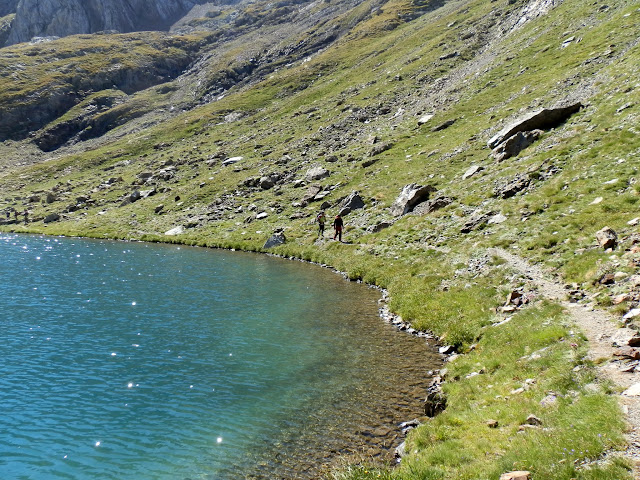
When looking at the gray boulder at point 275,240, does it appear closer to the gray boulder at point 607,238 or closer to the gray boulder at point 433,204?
the gray boulder at point 433,204

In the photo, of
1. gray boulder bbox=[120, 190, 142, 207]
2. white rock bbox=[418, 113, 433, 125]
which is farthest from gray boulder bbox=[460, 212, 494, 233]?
gray boulder bbox=[120, 190, 142, 207]

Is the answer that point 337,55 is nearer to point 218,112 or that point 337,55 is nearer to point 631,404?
point 218,112

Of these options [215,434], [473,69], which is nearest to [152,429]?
[215,434]

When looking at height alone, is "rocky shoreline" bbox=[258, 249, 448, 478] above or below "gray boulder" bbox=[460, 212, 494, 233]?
above

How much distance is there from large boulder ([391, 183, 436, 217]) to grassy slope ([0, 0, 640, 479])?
179 centimetres

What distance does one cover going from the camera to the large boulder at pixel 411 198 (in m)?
44.5

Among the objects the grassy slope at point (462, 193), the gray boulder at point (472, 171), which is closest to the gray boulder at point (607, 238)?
the grassy slope at point (462, 193)

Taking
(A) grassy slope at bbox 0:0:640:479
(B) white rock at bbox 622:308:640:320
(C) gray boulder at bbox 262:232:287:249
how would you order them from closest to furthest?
(A) grassy slope at bbox 0:0:640:479
(B) white rock at bbox 622:308:640:320
(C) gray boulder at bbox 262:232:287:249

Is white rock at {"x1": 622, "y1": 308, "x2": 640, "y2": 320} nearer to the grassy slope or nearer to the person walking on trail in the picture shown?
the grassy slope

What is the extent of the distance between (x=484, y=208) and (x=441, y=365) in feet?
67.0

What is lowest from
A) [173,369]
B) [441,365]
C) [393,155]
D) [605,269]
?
[393,155]

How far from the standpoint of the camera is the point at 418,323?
73.4 ft

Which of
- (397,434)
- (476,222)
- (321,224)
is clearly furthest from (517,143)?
(397,434)

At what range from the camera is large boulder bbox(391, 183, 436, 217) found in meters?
44.5
